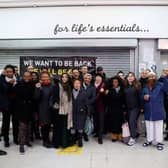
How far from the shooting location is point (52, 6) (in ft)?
39.1

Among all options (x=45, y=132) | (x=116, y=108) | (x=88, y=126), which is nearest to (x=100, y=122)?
(x=88, y=126)

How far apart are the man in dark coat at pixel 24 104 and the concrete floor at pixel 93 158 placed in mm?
423

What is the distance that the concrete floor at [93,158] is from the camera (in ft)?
23.1

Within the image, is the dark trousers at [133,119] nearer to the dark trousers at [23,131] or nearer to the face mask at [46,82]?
the face mask at [46,82]

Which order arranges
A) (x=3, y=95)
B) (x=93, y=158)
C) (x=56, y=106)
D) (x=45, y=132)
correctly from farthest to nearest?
1. (x=45, y=132)
2. (x=56, y=106)
3. (x=3, y=95)
4. (x=93, y=158)

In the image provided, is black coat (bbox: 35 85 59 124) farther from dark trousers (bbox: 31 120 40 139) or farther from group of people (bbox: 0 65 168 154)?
dark trousers (bbox: 31 120 40 139)

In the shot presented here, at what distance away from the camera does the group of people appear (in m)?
7.90

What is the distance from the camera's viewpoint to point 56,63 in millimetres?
12086

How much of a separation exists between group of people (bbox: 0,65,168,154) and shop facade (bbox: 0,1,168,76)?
324 centimetres

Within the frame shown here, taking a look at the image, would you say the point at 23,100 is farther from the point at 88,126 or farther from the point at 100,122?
the point at 100,122

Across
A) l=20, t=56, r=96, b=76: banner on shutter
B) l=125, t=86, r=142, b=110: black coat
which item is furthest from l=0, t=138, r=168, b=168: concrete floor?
l=20, t=56, r=96, b=76: banner on shutter

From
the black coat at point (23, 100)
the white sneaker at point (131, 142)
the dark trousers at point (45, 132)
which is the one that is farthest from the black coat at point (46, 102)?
the white sneaker at point (131, 142)

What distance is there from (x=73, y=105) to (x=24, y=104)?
3.47 ft

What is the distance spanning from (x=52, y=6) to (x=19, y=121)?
5213mm
